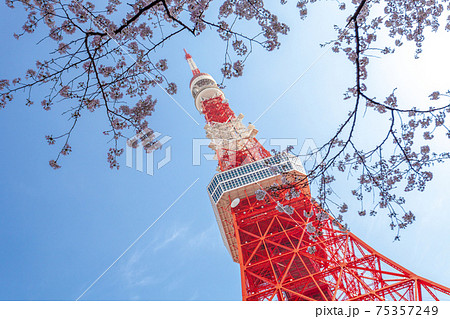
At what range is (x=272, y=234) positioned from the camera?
1883cm

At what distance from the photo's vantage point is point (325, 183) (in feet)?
13.6

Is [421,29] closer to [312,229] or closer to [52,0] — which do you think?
[312,229]

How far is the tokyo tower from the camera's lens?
13.7 m

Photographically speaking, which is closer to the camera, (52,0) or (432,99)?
(52,0)

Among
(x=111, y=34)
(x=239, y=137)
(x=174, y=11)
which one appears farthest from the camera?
(x=239, y=137)

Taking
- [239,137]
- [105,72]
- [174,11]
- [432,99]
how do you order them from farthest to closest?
[239,137] < [105,72] < [432,99] < [174,11]

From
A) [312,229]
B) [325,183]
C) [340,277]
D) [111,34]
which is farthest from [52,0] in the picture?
Answer: [340,277]

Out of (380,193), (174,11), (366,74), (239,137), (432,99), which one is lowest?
(380,193)

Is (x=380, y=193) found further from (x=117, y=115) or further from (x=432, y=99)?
(x=117, y=115)

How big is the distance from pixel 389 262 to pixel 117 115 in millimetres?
14701

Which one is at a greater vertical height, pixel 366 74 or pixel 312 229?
pixel 366 74

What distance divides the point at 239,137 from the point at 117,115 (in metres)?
23.2

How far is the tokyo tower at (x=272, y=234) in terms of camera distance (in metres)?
13.7

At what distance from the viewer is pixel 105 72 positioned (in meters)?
4.73
